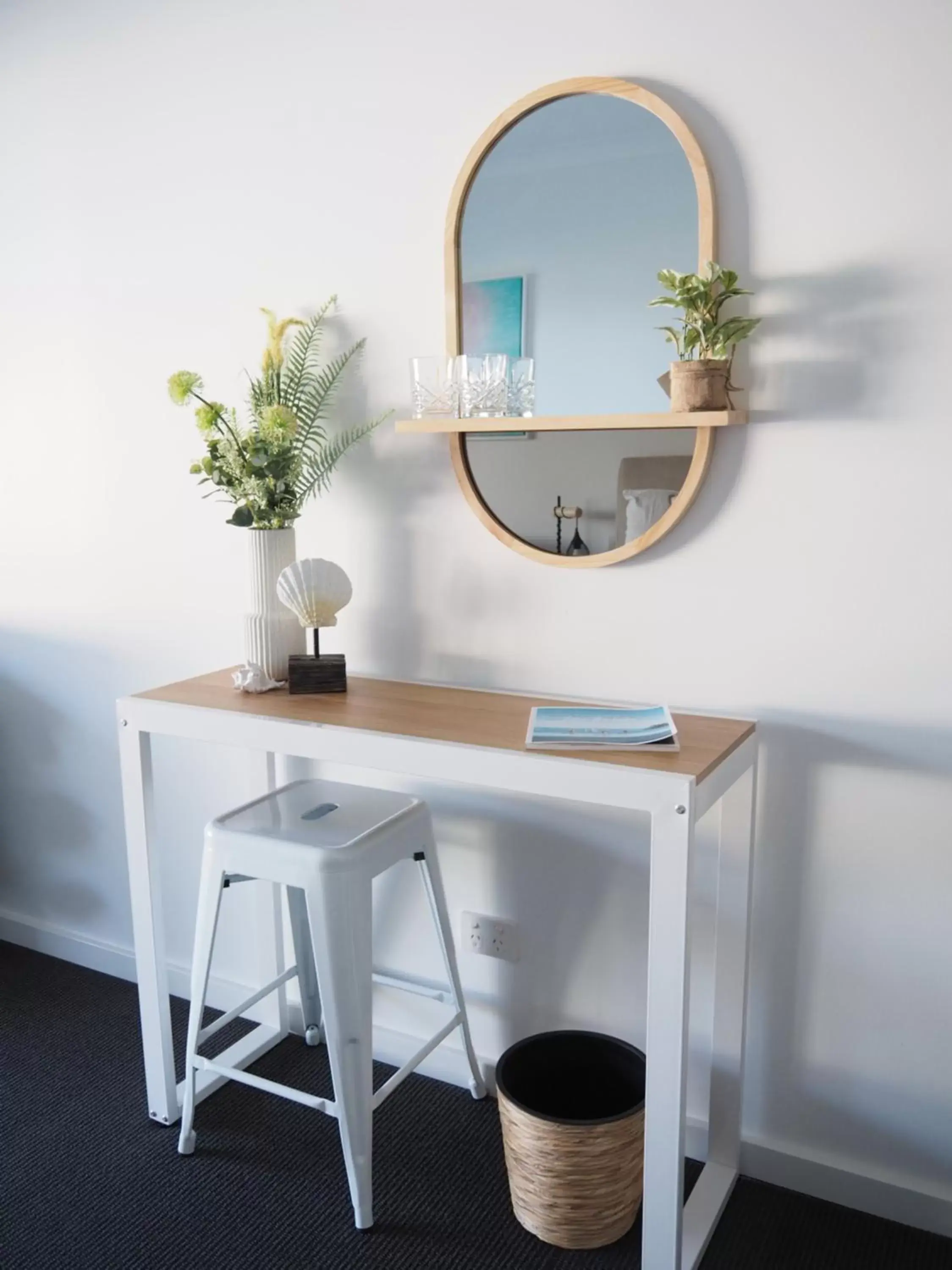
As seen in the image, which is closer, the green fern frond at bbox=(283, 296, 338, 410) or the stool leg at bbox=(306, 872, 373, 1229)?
the stool leg at bbox=(306, 872, 373, 1229)

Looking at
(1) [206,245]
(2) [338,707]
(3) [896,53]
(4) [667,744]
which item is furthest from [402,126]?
(4) [667,744]

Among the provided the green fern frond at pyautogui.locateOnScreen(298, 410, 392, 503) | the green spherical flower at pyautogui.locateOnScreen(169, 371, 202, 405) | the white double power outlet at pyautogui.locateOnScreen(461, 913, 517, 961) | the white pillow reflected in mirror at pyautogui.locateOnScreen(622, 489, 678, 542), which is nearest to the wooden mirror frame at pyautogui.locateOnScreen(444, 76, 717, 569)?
the white pillow reflected in mirror at pyautogui.locateOnScreen(622, 489, 678, 542)

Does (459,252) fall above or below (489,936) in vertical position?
above

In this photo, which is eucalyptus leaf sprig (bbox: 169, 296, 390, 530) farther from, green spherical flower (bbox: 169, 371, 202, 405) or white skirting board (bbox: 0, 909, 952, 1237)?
white skirting board (bbox: 0, 909, 952, 1237)

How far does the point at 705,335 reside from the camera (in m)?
1.68

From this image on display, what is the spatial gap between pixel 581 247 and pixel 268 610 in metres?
0.89

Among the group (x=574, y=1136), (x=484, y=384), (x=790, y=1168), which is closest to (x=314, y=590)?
(x=484, y=384)

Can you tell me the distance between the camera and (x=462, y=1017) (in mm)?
2072

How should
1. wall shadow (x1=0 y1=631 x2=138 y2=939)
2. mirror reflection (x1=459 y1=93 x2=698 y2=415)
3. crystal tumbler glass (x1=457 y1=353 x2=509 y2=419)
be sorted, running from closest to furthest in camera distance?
mirror reflection (x1=459 y1=93 x2=698 y2=415)
crystal tumbler glass (x1=457 y1=353 x2=509 y2=419)
wall shadow (x1=0 y1=631 x2=138 y2=939)

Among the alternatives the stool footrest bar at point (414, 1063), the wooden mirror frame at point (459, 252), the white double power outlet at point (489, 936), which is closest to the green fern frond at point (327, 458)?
the wooden mirror frame at point (459, 252)

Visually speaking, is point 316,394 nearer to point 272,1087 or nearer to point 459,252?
point 459,252

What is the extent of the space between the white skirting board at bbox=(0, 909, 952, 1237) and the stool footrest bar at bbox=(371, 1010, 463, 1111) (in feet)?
0.39

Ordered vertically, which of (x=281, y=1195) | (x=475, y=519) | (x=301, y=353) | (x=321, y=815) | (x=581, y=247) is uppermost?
(x=581, y=247)

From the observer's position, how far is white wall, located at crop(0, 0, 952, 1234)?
5.41 feet
